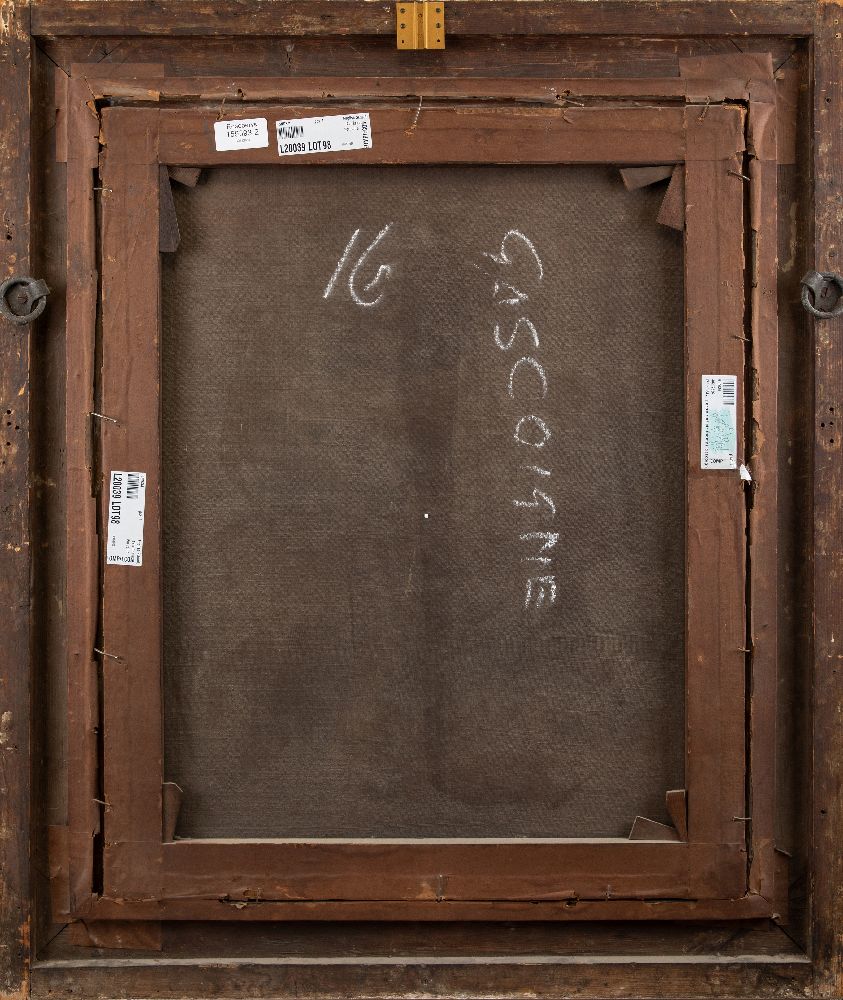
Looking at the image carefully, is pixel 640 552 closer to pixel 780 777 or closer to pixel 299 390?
pixel 780 777

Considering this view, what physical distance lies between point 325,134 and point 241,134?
147 mm

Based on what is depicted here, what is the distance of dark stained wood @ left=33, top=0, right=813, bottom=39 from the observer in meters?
1.36

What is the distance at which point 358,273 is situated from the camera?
1.38 meters

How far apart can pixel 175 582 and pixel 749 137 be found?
4.26 feet

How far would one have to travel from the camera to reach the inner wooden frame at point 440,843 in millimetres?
1352

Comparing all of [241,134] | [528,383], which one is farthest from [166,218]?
[528,383]

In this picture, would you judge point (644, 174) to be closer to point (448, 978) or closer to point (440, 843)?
point (440, 843)

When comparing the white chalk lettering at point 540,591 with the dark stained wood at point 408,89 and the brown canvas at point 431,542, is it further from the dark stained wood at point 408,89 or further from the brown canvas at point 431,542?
the dark stained wood at point 408,89

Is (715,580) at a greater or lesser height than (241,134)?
lesser

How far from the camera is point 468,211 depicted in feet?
4.54

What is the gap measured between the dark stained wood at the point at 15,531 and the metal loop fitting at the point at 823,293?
1.38 metres

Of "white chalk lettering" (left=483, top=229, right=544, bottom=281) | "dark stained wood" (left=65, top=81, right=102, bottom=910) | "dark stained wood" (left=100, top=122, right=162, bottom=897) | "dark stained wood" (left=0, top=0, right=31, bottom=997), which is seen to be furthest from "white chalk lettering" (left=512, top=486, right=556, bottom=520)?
"dark stained wood" (left=0, top=0, right=31, bottom=997)

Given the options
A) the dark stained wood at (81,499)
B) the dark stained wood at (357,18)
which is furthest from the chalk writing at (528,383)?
the dark stained wood at (81,499)

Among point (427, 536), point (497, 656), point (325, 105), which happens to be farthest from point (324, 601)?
point (325, 105)
